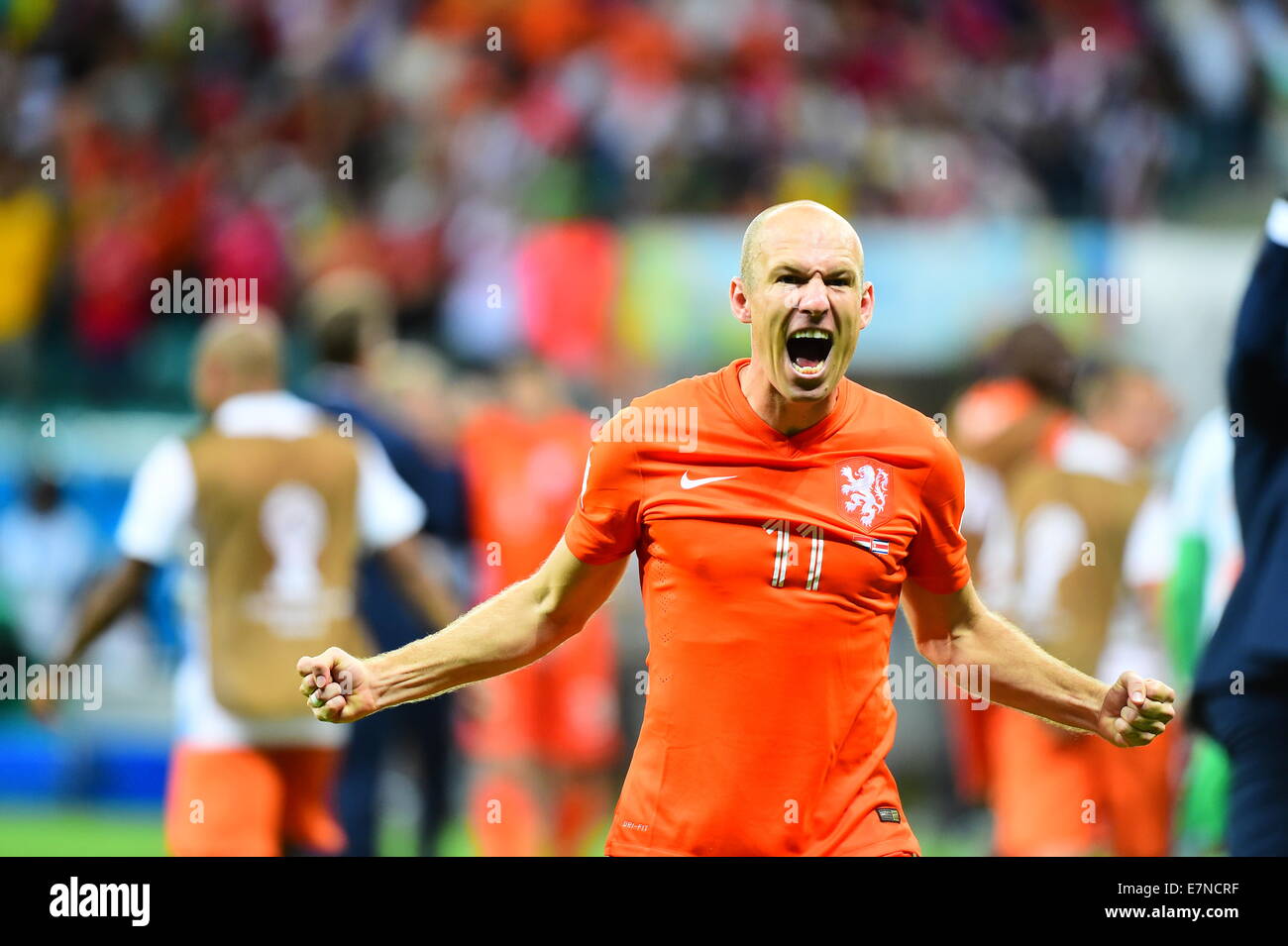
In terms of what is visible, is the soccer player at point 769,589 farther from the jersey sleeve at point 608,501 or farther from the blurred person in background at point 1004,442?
the blurred person in background at point 1004,442

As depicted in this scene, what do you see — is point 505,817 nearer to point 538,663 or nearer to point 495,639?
point 538,663

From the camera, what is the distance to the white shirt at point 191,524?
6.73 metres

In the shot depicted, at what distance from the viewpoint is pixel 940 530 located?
399 centimetres

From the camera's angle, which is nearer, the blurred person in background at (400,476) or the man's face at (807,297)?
the man's face at (807,297)

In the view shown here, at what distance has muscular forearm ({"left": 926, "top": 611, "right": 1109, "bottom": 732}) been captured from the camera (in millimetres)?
4027

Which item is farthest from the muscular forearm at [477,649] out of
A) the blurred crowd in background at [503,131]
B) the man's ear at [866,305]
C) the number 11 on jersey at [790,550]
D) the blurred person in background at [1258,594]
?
the blurred crowd in background at [503,131]

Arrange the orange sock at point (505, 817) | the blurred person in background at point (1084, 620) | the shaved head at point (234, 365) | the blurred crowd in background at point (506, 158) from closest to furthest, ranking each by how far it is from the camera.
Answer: the shaved head at point (234, 365) < the blurred person in background at point (1084, 620) < the orange sock at point (505, 817) < the blurred crowd in background at point (506, 158)

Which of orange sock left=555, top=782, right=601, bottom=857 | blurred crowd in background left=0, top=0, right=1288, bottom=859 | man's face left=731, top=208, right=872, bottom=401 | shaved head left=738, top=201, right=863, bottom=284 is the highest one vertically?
blurred crowd in background left=0, top=0, right=1288, bottom=859

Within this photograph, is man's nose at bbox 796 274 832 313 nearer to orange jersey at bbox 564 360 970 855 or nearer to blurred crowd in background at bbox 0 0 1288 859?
orange jersey at bbox 564 360 970 855

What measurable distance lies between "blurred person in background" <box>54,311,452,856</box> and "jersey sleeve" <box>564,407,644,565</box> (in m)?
3.01

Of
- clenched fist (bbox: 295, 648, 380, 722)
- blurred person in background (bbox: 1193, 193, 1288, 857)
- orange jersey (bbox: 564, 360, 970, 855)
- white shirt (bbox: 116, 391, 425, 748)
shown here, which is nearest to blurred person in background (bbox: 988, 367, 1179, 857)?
blurred person in background (bbox: 1193, 193, 1288, 857)

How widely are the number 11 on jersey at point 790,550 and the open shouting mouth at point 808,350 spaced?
0.32m

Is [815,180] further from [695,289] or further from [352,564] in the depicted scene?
[352,564]
